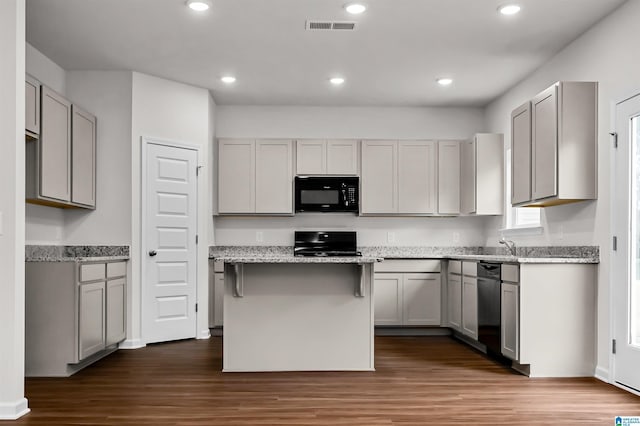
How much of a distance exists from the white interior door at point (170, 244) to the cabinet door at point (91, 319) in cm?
87

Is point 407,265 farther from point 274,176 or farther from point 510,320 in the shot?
point 510,320

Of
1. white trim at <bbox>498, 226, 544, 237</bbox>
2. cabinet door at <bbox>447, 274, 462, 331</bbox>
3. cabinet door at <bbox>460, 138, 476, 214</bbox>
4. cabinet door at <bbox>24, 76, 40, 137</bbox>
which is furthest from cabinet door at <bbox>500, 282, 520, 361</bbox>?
cabinet door at <bbox>24, 76, 40, 137</bbox>

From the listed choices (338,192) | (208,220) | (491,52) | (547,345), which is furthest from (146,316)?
(491,52)

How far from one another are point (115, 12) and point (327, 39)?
5.54 ft

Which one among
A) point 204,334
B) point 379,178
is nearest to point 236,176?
point 379,178

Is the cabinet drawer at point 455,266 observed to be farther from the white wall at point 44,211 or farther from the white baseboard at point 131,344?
the white wall at point 44,211

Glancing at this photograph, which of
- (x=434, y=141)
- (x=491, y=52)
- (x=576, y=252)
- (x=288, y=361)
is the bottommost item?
(x=288, y=361)

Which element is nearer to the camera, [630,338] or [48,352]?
[630,338]

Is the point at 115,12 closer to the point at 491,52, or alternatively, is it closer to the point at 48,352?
the point at 48,352

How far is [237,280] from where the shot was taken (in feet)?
15.3

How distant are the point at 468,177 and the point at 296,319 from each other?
328 centimetres

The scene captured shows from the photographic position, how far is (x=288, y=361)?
4.75 metres

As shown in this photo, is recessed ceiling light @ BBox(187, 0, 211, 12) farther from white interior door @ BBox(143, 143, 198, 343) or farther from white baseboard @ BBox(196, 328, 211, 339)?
white baseboard @ BBox(196, 328, 211, 339)

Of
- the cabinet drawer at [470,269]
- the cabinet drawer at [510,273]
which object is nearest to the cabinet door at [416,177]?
the cabinet drawer at [470,269]
